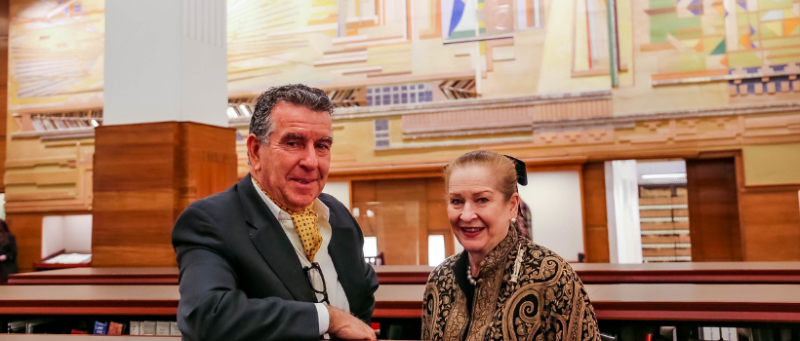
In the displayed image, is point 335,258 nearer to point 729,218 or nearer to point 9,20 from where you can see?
point 729,218

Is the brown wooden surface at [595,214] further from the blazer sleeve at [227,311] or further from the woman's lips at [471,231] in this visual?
the blazer sleeve at [227,311]

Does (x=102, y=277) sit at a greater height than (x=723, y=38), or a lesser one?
lesser

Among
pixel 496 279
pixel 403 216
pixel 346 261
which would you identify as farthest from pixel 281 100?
pixel 403 216

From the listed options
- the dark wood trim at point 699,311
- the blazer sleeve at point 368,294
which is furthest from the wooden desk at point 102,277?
the dark wood trim at point 699,311

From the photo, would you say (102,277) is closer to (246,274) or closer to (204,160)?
(204,160)

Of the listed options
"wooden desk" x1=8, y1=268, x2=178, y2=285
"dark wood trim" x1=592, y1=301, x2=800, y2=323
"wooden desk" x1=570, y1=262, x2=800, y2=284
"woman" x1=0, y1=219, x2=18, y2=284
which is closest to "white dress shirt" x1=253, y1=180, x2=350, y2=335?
"dark wood trim" x1=592, y1=301, x2=800, y2=323

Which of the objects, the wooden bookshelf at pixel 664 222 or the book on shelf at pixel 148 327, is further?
the wooden bookshelf at pixel 664 222

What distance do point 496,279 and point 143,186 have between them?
2.54 meters

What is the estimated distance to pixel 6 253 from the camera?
6.58 m

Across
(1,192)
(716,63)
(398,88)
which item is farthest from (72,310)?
(1,192)

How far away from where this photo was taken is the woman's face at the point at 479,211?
1622 mm

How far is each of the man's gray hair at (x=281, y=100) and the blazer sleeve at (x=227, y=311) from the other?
0.27 meters

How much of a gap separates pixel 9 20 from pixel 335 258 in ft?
27.8

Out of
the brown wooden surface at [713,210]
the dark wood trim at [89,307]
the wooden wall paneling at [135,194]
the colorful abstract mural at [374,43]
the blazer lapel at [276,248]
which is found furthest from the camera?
the colorful abstract mural at [374,43]
